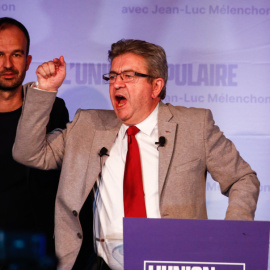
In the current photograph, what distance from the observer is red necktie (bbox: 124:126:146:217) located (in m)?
2.41

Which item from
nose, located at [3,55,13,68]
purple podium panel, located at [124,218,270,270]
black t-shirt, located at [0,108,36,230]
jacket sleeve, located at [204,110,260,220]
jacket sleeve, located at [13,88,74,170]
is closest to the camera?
purple podium panel, located at [124,218,270,270]

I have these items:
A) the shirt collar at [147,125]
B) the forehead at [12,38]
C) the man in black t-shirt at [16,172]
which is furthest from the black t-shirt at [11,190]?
the shirt collar at [147,125]

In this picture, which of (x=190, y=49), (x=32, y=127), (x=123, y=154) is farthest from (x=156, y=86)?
(x=190, y=49)

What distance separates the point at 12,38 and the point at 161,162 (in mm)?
1293

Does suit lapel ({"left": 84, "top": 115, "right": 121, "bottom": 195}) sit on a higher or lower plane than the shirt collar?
lower

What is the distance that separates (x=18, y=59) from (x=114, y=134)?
85cm

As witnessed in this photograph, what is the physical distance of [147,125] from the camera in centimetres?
266

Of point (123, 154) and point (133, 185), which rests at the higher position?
point (123, 154)

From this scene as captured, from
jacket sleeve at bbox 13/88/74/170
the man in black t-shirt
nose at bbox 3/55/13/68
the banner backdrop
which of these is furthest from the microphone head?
the banner backdrop

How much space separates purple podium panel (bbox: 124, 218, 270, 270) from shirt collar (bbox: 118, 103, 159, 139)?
103 cm

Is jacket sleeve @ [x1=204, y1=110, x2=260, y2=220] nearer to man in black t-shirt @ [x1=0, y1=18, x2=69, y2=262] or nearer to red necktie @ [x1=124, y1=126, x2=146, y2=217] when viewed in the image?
red necktie @ [x1=124, y1=126, x2=146, y2=217]

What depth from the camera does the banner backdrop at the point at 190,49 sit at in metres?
3.70

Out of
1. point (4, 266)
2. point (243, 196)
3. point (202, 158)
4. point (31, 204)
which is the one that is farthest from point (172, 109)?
point (4, 266)

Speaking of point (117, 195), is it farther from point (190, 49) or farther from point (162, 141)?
point (190, 49)
